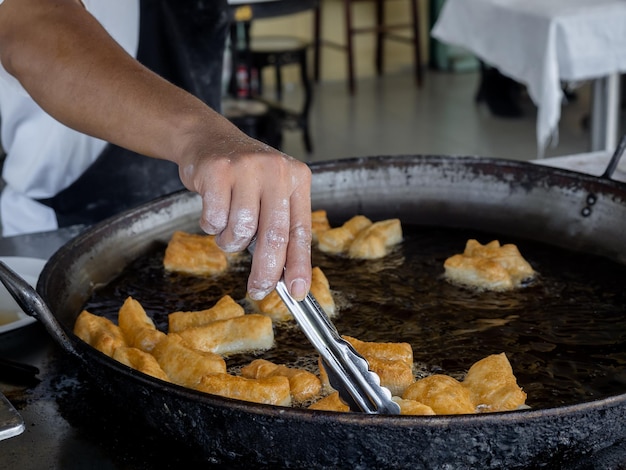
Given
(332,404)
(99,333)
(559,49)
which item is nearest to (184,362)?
(99,333)

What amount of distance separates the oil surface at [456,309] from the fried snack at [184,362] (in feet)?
0.27

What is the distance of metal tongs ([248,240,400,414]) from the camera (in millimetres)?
983

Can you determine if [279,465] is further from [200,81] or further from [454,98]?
[454,98]

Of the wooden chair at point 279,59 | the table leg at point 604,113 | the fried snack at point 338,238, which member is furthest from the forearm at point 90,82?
the wooden chair at point 279,59

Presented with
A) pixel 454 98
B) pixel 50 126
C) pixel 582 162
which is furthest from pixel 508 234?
pixel 454 98

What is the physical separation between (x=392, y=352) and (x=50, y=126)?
132 cm

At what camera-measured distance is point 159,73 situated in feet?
7.29

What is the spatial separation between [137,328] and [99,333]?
0.21 ft

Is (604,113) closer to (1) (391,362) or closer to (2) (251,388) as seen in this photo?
(1) (391,362)

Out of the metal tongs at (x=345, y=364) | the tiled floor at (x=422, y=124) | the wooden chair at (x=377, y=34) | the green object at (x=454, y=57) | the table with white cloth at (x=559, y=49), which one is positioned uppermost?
the metal tongs at (x=345, y=364)

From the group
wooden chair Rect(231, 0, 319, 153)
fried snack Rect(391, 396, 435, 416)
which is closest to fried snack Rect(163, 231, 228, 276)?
fried snack Rect(391, 396, 435, 416)

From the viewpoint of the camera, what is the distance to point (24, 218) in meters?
2.27

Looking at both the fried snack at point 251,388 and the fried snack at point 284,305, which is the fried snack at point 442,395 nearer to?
the fried snack at point 251,388

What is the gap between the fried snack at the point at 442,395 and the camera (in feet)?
3.52
